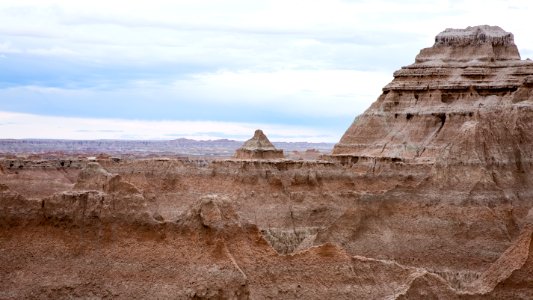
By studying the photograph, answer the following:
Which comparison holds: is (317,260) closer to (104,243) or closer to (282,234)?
(104,243)

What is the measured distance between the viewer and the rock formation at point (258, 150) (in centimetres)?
8744

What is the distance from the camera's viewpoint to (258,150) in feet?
287

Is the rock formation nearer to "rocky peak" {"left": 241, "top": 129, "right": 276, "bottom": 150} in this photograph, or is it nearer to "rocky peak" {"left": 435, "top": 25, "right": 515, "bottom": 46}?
"rocky peak" {"left": 241, "top": 129, "right": 276, "bottom": 150}

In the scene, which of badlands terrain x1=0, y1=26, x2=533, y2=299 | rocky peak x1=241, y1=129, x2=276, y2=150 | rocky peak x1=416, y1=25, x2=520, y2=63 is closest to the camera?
badlands terrain x1=0, y1=26, x2=533, y2=299

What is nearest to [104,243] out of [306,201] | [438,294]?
[438,294]

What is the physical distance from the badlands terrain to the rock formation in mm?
289

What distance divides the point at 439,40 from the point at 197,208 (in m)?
60.9

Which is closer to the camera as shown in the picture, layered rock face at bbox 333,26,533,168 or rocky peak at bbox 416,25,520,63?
layered rock face at bbox 333,26,533,168

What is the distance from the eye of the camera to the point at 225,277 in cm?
3916

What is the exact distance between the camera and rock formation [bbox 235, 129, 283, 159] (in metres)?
87.4

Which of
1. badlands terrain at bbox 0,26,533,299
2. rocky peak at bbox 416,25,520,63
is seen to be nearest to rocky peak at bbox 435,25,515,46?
rocky peak at bbox 416,25,520,63

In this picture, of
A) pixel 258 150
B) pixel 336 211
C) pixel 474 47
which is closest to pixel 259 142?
pixel 258 150

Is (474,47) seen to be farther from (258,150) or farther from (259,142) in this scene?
(258,150)

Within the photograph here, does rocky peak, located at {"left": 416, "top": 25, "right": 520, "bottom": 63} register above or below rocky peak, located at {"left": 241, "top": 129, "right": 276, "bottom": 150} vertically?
above
